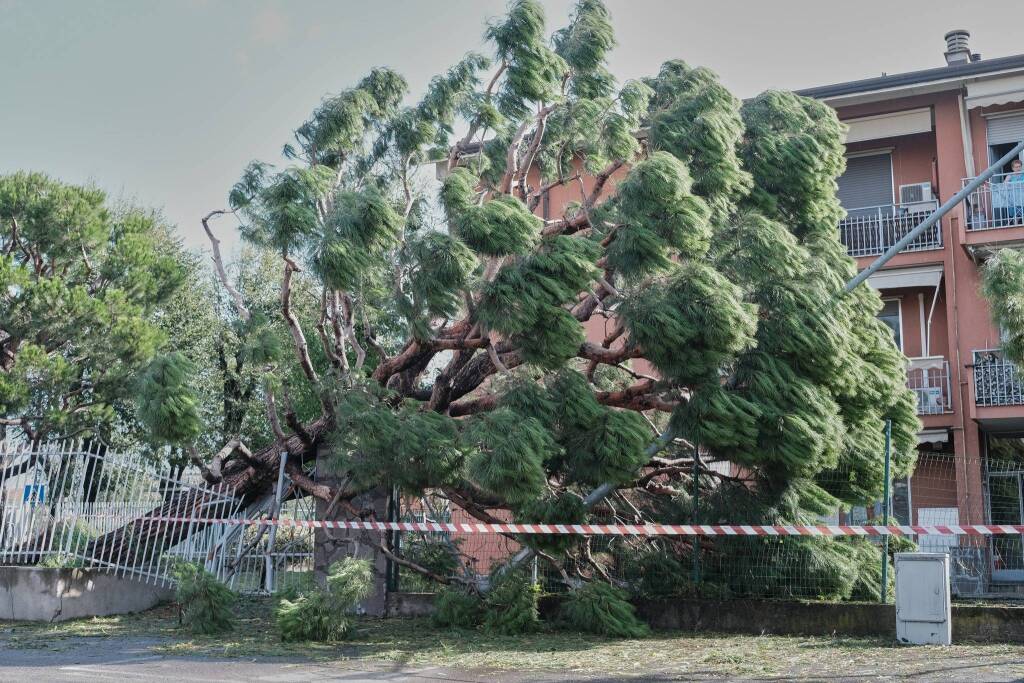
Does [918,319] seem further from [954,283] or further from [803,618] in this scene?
[803,618]

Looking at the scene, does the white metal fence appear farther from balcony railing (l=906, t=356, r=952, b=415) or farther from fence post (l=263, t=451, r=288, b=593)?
balcony railing (l=906, t=356, r=952, b=415)

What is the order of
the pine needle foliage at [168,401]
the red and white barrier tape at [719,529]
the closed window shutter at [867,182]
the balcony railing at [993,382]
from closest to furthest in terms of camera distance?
the red and white barrier tape at [719,529]
the pine needle foliage at [168,401]
the balcony railing at [993,382]
the closed window shutter at [867,182]

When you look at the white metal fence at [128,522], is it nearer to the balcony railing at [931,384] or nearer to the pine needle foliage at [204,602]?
the pine needle foliage at [204,602]

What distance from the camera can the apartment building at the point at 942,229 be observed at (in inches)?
784

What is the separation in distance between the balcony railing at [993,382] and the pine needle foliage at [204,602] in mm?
14256

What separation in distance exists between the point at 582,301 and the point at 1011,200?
11.7 meters

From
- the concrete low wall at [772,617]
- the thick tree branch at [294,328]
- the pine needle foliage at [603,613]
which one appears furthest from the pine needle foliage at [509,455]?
the thick tree branch at [294,328]

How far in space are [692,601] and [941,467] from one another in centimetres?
1022

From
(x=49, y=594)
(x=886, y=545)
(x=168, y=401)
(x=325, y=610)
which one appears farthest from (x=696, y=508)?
(x=49, y=594)

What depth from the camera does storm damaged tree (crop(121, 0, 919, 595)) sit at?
11.3 metres

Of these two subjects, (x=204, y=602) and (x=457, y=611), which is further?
(x=457, y=611)

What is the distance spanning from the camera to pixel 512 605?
39.9ft

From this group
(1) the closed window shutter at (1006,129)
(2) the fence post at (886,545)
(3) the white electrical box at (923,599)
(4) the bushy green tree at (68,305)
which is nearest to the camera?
(3) the white electrical box at (923,599)

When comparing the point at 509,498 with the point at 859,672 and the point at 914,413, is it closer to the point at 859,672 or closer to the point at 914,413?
the point at 859,672
